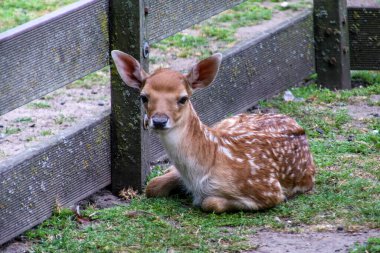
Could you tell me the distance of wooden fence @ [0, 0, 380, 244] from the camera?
20.0 ft

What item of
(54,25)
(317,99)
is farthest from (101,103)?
(54,25)

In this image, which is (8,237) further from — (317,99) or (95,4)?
(317,99)

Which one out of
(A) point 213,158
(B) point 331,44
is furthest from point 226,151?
(B) point 331,44

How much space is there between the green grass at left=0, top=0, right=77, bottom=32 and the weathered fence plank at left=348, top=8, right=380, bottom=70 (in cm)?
331

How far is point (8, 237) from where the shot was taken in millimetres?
6055

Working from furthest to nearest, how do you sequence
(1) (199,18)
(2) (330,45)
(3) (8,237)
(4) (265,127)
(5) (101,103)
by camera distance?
(2) (330,45), (5) (101,103), (1) (199,18), (4) (265,127), (3) (8,237)

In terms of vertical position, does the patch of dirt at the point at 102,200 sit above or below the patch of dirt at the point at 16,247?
below

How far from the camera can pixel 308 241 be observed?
19.6 ft

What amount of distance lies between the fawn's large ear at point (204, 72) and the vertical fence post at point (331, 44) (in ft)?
10.6

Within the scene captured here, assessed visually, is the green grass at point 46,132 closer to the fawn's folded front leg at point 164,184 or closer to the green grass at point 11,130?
the green grass at point 11,130

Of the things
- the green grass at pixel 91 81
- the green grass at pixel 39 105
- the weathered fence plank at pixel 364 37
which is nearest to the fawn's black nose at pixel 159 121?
the green grass at pixel 39 105

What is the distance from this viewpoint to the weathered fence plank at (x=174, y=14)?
23.7 feet

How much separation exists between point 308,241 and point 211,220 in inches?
28.7

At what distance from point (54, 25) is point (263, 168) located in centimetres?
167
